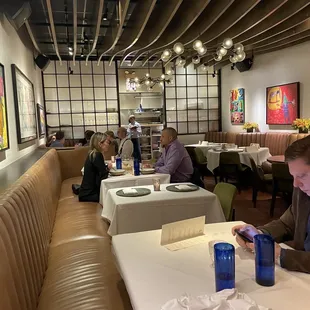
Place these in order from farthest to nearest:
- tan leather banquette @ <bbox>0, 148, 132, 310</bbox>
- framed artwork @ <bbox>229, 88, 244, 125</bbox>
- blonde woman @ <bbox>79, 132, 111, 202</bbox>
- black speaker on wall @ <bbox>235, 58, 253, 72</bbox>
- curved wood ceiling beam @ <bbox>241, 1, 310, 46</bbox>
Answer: framed artwork @ <bbox>229, 88, 244, 125</bbox>, black speaker on wall @ <bbox>235, 58, 253, 72</bbox>, curved wood ceiling beam @ <bbox>241, 1, 310, 46</bbox>, blonde woman @ <bbox>79, 132, 111, 202</bbox>, tan leather banquette @ <bbox>0, 148, 132, 310</bbox>

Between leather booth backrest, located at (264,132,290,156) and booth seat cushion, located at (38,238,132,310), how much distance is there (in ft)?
20.5

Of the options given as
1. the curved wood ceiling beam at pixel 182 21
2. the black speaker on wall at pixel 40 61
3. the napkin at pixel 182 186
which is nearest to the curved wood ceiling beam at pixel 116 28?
the curved wood ceiling beam at pixel 182 21

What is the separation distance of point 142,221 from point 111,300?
1.09 metres

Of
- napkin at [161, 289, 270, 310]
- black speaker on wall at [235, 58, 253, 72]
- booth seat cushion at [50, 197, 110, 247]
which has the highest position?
black speaker on wall at [235, 58, 253, 72]

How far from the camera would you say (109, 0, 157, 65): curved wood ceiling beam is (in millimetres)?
5068

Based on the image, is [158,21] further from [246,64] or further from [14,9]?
[246,64]

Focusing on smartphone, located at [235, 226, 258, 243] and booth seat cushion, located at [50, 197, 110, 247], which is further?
booth seat cushion, located at [50, 197, 110, 247]

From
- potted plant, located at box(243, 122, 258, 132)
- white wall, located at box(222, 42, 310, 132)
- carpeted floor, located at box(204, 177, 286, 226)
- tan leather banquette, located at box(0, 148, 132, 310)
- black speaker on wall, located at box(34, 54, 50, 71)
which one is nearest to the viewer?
tan leather banquette, located at box(0, 148, 132, 310)

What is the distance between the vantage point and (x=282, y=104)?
8.02 m

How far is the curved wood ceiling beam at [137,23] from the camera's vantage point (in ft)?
16.6

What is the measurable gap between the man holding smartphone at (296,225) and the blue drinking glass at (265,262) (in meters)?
0.15

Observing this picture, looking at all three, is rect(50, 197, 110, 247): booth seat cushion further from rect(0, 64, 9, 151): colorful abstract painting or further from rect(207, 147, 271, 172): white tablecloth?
rect(207, 147, 271, 172): white tablecloth

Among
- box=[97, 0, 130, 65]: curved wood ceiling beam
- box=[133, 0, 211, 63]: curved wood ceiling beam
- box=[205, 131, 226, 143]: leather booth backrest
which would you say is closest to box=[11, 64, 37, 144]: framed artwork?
box=[97, 0, 130, 65]: curved wood ceiling beam

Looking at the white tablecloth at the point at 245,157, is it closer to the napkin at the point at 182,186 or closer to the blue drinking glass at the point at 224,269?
the napkin at the point at 182,186
